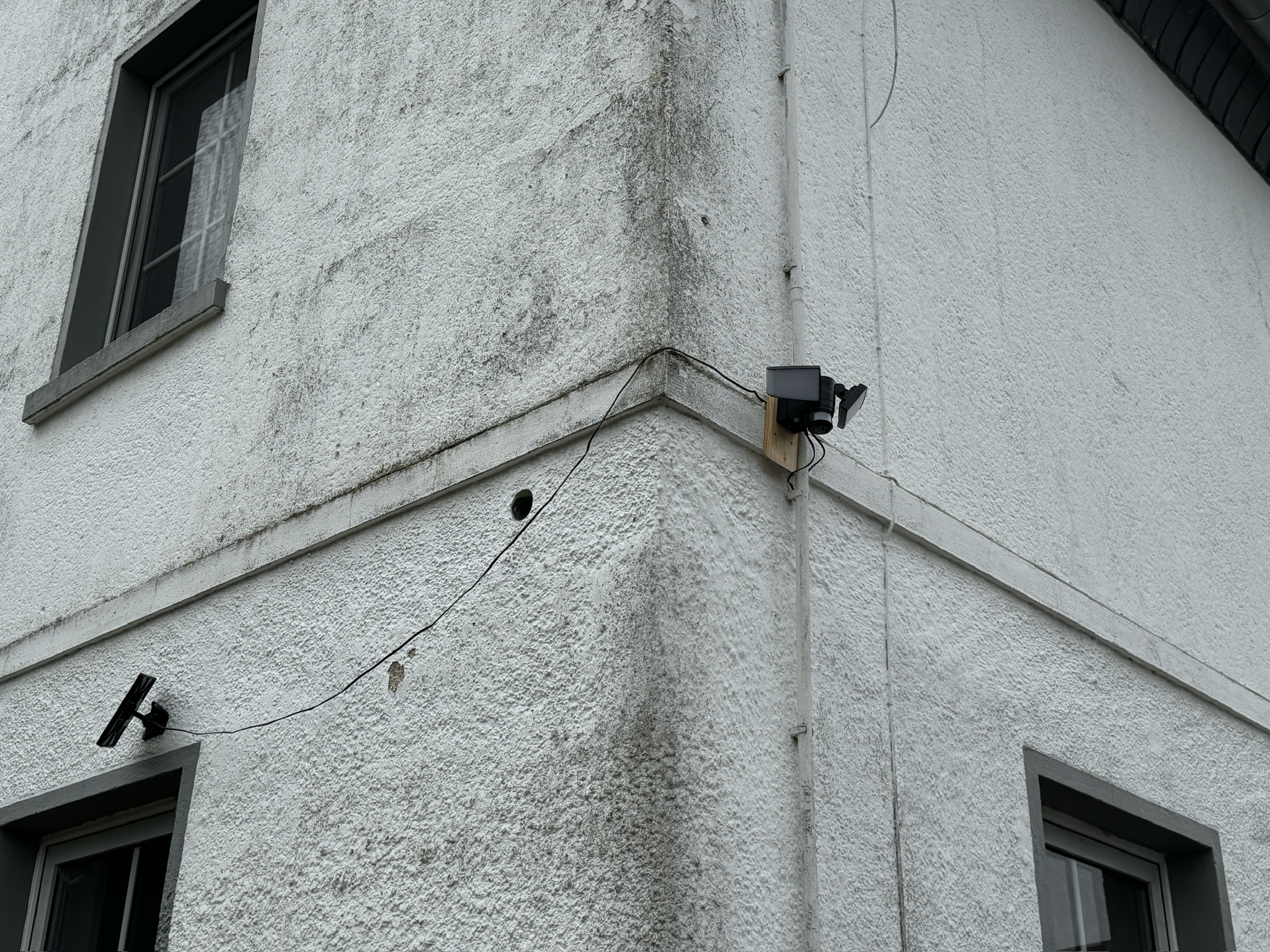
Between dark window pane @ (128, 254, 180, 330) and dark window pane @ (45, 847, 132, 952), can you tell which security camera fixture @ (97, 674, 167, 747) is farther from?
dark window pane @ (128, 254, 180, 330)

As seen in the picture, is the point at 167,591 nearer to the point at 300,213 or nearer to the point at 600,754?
the point at 300,213

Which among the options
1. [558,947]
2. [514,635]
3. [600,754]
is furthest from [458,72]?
[558,947]

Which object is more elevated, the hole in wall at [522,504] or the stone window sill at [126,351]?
the stone window sill at [126,351]

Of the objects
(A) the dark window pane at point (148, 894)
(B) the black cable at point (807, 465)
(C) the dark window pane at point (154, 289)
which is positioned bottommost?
(A) the dark window pane at point (148, 894)

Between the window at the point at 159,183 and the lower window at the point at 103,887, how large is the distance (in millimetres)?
1689

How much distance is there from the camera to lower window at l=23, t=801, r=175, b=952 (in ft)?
15.4

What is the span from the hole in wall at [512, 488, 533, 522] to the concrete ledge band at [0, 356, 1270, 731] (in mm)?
93

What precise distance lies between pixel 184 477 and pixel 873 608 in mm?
2403

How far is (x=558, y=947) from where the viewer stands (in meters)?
3.16

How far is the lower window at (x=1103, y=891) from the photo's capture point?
4680 millimetres

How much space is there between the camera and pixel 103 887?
489 centimetres

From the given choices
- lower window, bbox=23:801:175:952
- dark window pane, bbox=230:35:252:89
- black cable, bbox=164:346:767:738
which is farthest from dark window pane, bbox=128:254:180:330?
black cable, bbox=164:346:767:738

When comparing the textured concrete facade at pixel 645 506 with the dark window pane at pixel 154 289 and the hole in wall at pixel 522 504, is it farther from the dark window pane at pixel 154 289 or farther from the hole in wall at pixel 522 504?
the dark window pane at pixel 154 289

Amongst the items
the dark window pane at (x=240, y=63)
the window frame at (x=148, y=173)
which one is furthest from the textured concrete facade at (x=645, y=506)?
the dark window pane at (x=240, y=63)
